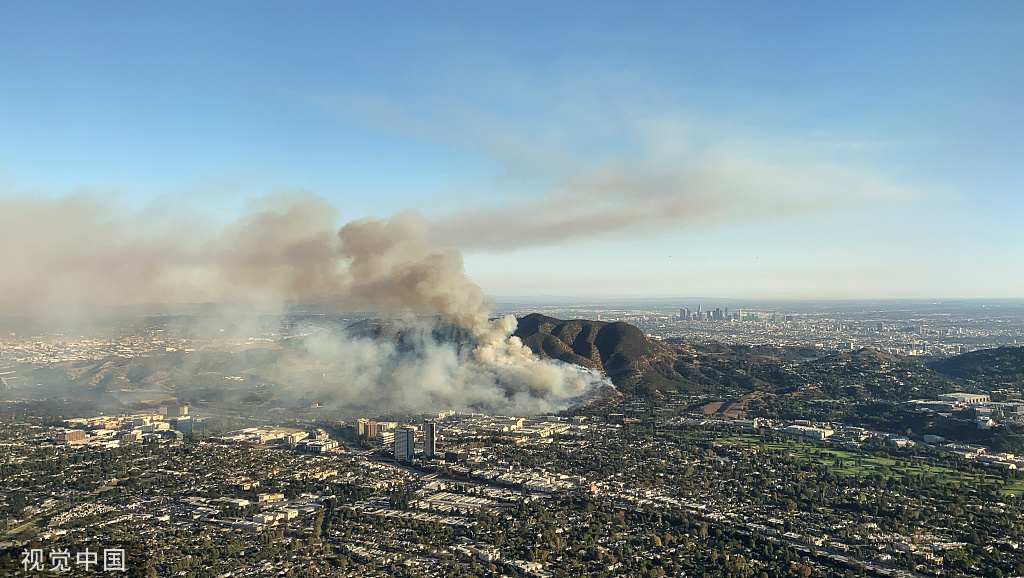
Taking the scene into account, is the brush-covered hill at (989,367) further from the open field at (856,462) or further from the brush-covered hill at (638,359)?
the open field at (856,462)

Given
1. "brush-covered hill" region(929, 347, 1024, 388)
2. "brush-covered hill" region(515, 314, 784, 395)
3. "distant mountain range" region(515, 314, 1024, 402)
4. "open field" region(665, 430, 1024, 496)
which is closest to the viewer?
"open field" region(665, 430, 1024, 496)

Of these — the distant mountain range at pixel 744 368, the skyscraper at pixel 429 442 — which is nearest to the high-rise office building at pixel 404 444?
the skyscraper at pixel 429 442

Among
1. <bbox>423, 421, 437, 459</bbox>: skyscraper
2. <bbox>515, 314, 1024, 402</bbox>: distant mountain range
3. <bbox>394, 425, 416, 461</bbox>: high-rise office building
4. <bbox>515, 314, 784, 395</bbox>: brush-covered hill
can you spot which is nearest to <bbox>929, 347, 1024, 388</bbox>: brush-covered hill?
<bbox>515, 314, 1024, 402</bbox>: distant mountain range

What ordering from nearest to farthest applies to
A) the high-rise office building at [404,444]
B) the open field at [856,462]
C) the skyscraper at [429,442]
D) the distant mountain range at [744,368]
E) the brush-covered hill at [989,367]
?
the open field at [856,462], the high-rise office building at [404,444], the skyscraper at [429,442], the distant mountain range at [744,368], the brush-covered hill at [989,367]

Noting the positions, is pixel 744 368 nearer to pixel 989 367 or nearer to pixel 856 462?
pixel 989 367

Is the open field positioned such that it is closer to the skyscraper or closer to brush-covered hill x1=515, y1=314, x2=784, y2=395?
the skyscraper

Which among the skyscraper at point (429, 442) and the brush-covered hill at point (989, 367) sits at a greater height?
the brush-covered hill at point (989, 367)

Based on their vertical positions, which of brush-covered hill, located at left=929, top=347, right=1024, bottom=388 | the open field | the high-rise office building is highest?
brush-covered hill, located at left=929, top=347, right=1024, bottom=388
